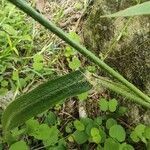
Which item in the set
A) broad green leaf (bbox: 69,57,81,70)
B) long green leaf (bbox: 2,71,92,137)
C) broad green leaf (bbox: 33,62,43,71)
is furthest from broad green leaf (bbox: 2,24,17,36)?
long green leaf (bbox: 2,71,92,137)

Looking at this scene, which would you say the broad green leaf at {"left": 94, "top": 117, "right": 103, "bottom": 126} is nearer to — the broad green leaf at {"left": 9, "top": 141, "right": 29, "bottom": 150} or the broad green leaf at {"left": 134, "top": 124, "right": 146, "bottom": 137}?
the broad green leaf at {"left": 134, "top": 124, "right": 146, "bottom": 137}

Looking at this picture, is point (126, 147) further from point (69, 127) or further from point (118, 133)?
point (69, 127)

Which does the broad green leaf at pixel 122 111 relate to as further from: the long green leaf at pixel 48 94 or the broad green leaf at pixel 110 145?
the long green leaf at pixel 48 94

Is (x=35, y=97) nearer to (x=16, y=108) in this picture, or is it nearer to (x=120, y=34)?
(x=16, y=108)

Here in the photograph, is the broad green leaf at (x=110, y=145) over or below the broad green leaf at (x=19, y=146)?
below

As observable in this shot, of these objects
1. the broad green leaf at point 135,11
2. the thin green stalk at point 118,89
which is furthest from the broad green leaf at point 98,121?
the broad green leaf at point 135,11

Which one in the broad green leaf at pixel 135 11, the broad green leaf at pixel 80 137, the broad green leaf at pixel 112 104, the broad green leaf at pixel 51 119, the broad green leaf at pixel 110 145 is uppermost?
the broad green leaf at pixel 51 119
